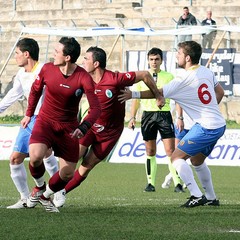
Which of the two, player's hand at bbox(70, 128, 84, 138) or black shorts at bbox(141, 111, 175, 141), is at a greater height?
player's hand at bbox(70, 128, 84, 138)

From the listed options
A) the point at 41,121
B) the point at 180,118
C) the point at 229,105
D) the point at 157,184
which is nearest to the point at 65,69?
the point at 41,121

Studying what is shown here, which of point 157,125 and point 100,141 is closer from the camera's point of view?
point 100,141

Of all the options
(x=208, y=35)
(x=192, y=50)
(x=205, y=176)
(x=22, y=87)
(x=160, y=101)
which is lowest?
(x=205, y=176)

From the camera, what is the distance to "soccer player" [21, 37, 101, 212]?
489 inches

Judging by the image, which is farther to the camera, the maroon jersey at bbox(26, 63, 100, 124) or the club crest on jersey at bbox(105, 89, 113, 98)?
the club crest on jersey at bbox(105, 89, 113, 98)

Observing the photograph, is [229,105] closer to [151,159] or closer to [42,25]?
[42,25]

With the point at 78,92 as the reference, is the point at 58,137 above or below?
below

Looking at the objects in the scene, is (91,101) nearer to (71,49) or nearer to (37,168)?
(71,49)

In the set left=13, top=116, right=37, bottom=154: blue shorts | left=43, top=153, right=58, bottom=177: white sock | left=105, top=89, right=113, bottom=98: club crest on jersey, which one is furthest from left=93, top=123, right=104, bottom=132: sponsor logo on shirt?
left=13, top=116, right=37, bottom=154: blue shorts

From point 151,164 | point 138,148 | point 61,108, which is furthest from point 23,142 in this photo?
point 138,148

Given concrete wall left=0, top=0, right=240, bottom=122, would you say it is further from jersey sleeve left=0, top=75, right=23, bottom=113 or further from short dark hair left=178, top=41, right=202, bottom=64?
jersey sleeve left=0, top=75, right=23, bottom=113

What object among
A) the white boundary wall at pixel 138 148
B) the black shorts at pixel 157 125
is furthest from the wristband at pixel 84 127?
the white boundary wall at pixel 138 148

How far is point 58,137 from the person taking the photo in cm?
1263

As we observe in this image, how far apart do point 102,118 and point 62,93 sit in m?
2.00
